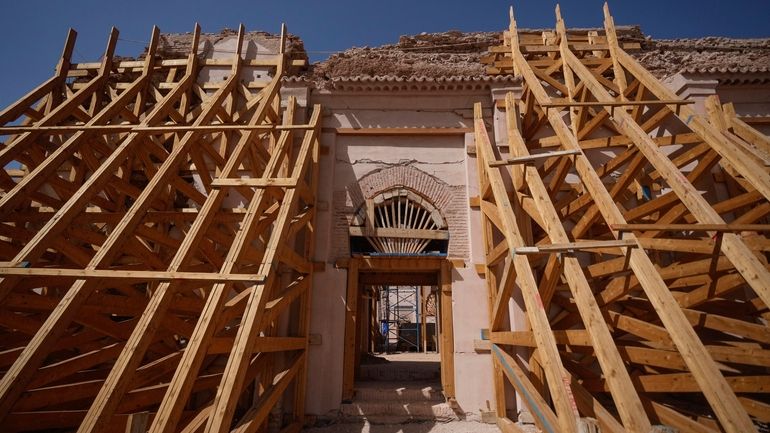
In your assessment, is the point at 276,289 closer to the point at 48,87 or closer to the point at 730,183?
the point at 48,87

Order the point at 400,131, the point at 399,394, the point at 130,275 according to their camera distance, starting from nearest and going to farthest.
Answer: the point at 130,275 → the point at 399,394 → the point at 400,131

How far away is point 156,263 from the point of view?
4836mm

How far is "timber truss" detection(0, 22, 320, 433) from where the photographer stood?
9.98ft

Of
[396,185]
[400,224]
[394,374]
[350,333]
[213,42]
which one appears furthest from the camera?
[213,42]

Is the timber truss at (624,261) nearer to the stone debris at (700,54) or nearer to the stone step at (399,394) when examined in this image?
the stone step at (399,394)

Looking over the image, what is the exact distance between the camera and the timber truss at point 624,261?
2.97 metres

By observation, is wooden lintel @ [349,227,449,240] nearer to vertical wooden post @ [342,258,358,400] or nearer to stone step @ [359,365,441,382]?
vertical wooden post @ [342,258,358,400]

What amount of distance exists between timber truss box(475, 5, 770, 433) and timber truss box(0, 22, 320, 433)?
9.30ft

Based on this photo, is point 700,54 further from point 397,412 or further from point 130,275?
point 130,275

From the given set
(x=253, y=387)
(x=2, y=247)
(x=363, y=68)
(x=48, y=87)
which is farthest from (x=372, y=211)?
(x=48, y=87)

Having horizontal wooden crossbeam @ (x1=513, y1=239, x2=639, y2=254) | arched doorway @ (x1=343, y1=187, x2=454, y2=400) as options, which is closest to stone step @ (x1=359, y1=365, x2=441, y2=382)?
arched doorway @ (x1=343, y1=187, x2=454, y2=400)

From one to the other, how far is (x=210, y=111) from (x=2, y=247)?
342 cm

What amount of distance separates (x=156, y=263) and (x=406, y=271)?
373 centimetres

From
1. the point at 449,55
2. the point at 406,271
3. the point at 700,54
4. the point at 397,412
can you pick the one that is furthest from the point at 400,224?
the point at 700,54
